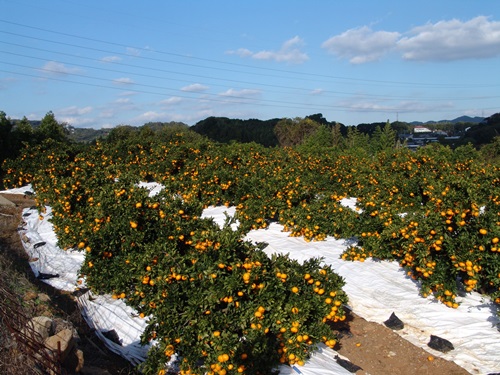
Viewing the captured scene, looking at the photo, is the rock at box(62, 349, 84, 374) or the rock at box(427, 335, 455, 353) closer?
the rock at box(62, 349, 84, 374)

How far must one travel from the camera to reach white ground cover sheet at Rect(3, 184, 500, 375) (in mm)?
4184

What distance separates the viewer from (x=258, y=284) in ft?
12.5

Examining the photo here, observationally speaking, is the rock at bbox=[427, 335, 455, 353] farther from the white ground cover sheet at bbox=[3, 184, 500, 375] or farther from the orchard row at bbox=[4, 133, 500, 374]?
the orchard row at bbox=[4, 133, 500, 374]

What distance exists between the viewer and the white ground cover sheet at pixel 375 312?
4184mm

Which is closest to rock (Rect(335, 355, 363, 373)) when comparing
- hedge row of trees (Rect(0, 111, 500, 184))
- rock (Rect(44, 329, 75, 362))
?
rock (Rect(44, 329, 75, 362))

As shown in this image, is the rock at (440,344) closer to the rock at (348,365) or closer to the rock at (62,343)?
the rock at (348,365)

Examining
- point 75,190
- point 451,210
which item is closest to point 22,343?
point 451,210

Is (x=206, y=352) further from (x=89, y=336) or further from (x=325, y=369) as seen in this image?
(x=89, y=336)

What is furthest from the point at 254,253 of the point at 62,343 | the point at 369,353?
the point at 62,343

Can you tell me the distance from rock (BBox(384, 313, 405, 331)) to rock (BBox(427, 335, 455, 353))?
420mm

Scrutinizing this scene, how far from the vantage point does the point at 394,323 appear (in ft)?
15.8

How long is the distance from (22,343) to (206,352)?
1441mm

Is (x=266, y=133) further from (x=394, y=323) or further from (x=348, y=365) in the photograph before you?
(x=348, y=365)

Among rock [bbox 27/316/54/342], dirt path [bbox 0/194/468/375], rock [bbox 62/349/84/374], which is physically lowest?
dirt path [bbox 0/194/468/375]
